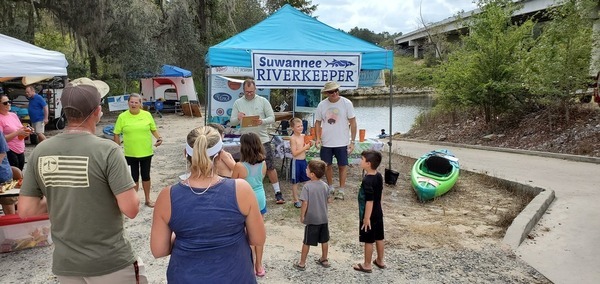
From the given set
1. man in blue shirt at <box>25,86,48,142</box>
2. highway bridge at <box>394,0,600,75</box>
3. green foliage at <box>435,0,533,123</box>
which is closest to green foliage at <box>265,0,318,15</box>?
highway bridge at <box>394,0,600,75</box>

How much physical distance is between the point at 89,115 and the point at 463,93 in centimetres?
1435

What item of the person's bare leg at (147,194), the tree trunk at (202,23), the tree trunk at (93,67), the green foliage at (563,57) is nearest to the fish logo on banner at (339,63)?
the person's bare leg at (147,194)

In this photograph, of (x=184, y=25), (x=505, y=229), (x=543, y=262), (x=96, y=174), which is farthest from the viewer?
(x=184, y=25)

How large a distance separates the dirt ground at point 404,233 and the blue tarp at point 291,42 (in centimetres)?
219

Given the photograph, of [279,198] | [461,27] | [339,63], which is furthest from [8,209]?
[461,27]

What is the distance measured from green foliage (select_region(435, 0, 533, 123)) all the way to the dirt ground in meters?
6.80

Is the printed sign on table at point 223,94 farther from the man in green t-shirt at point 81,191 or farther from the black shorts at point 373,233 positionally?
the man in green t-shirt at point 81,191

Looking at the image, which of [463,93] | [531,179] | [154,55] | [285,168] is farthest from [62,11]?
[531,179]

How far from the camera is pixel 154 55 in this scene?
1862cm

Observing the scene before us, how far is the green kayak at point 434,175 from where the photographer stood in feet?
22.0

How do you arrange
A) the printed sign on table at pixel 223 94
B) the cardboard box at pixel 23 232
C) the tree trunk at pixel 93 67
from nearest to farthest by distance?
the cardboard box at pixel 23 232
the printed sign on table at pixel 223 94
the tree trunk at pixel 93 67

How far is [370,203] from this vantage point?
375 cm

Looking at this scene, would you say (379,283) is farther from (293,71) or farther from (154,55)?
(154,55)

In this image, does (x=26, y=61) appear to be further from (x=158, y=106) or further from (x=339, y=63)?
(x=158, y=106)
